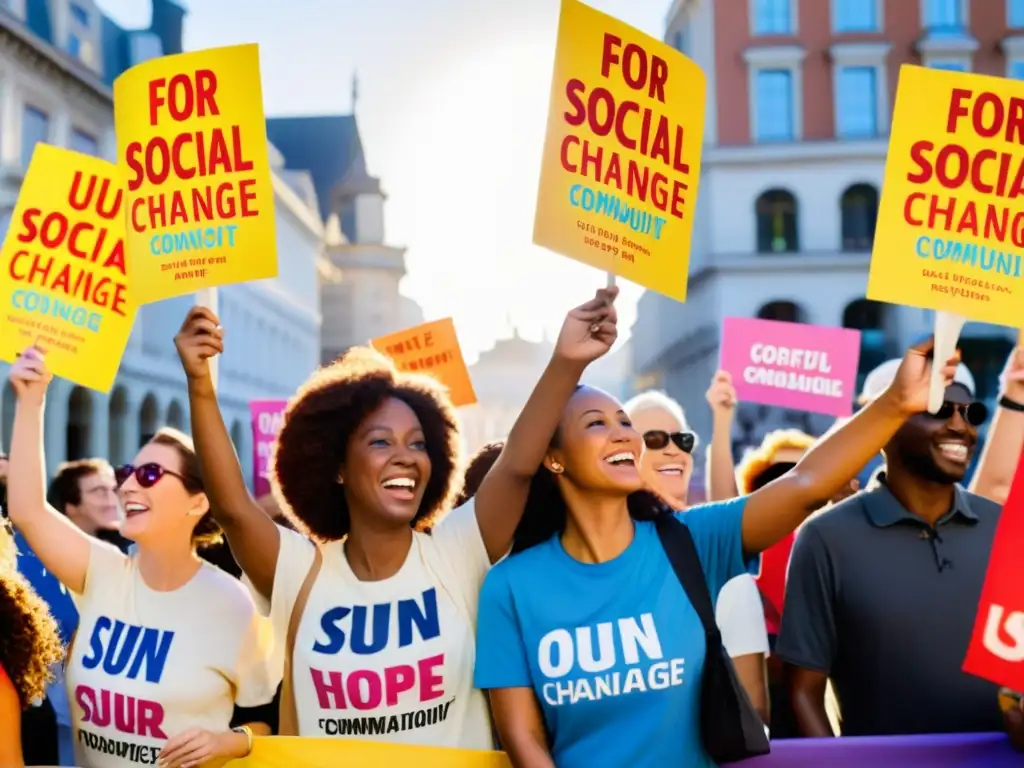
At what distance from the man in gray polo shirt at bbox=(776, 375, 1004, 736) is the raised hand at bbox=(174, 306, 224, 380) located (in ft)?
5.59

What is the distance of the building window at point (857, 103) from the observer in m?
36.8

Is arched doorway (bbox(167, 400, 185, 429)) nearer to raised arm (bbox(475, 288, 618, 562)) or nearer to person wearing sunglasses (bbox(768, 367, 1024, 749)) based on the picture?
person wearing sunglasses (bbox(768, 367, 1024, 749))

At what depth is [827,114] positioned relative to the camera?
37.0 meters

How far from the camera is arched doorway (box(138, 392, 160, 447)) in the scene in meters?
35.0

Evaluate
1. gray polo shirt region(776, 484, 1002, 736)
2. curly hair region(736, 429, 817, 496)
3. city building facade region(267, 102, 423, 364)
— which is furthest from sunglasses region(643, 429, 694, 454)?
city building facade region(267, 102, 423, 364)

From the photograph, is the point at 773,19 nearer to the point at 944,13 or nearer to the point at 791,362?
the point at 944,13

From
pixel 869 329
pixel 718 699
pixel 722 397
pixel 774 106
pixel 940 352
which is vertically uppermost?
pixel 774 106

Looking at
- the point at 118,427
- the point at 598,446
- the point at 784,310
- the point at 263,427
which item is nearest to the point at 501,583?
the point at 598,446

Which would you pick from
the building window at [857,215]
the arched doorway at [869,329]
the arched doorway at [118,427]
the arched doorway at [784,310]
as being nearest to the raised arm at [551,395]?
the arched doorway at [118,427]

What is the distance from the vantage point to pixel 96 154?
30703mm

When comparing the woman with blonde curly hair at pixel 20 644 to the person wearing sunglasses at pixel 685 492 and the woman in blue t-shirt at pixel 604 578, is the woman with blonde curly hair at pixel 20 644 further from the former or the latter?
the person wearing sunglasses at pixel 685 492

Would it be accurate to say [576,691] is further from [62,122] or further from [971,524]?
[62,122]

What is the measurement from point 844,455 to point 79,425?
29.4 m

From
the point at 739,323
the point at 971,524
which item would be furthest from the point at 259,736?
the point at 739,323
